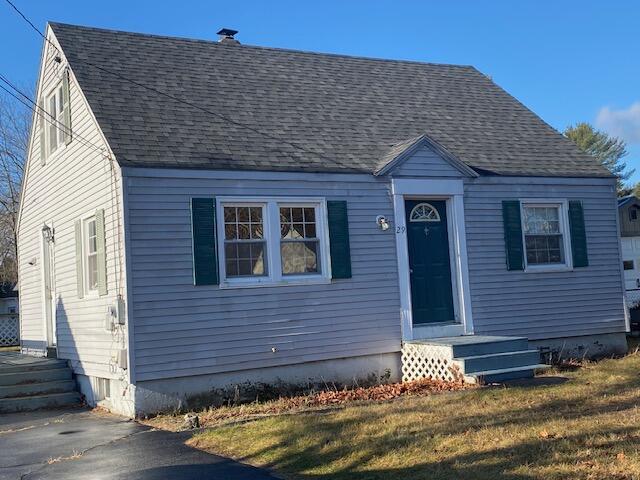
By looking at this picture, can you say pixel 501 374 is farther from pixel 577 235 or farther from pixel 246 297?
pixel 577 235

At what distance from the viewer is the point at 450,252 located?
12.6 metres

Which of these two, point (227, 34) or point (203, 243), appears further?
point (227, 34)

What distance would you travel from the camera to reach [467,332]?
12.4 meters

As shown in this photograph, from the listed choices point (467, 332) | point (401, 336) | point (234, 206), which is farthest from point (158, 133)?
point (467, 332)

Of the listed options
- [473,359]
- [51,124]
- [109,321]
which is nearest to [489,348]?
[473,359]

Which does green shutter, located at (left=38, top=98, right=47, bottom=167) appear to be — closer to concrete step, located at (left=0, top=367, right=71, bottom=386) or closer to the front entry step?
concrete step, located at (left=0, top=367, right=71, bottom=386)

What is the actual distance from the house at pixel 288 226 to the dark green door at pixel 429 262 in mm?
34

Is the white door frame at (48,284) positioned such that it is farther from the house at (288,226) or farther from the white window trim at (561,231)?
the white window trim at (561,231)

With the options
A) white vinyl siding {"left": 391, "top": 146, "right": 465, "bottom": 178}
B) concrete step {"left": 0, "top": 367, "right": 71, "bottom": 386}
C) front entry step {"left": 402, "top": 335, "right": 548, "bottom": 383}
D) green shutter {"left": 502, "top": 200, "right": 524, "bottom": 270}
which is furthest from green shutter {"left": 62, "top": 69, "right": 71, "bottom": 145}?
green shutter {"left": 502, "top": 200, "right": 524, "bottom": 270}

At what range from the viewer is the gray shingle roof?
11.1 metres

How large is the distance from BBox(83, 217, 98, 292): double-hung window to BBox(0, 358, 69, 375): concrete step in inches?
64.9

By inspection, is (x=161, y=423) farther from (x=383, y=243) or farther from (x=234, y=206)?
(x=383, y=243)

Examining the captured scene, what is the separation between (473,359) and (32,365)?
7.38 metres

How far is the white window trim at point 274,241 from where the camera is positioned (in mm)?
10727
